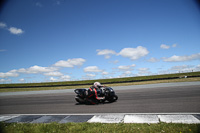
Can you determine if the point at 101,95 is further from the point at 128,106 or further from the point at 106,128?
the point at 106,128

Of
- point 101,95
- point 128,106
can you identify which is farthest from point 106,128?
point 101,95

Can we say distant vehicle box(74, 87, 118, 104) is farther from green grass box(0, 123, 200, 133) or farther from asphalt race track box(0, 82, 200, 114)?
green grass box(0, 123, 200, 133)

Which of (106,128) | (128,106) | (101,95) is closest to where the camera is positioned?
(106,128)

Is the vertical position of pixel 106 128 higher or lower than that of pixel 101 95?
lower

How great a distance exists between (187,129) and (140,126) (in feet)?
4.04

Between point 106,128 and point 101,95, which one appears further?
point 101,95

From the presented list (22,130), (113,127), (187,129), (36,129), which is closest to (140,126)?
(113,127)

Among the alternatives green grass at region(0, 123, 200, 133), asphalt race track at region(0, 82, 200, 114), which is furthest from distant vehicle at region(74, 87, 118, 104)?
green grass at region(0, 123, 200, 133)

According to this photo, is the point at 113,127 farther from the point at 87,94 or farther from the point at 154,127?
the point at 87,94

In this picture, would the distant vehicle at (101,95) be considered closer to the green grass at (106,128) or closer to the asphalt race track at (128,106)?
the asphalt race track at (128,106)

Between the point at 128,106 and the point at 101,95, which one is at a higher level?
the point at 101,95

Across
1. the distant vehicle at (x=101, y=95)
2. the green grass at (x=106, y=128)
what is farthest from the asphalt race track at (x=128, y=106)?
the green grass at (x=106, y=128)

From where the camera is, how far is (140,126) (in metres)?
4.30

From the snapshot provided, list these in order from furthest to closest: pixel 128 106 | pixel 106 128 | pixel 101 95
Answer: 1. pixel 101 95
2. pixel 128 106
3. pixel 106 128
